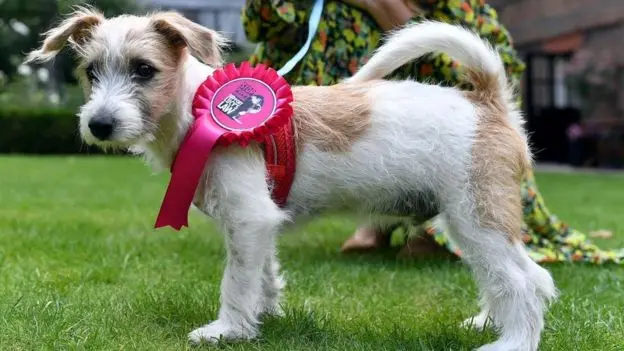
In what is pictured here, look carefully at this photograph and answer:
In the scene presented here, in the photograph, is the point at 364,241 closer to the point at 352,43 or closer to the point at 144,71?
the point at 352,43

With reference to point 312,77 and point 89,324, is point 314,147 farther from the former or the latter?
point 312,77

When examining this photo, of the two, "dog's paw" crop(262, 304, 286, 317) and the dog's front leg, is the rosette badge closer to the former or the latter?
the dog's front leg

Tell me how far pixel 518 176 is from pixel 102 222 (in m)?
4.00

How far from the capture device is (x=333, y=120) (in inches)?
115

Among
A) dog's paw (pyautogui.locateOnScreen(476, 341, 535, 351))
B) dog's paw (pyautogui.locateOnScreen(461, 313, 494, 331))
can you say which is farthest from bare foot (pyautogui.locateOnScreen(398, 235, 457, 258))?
dog's paw (pyautogui.locateOnScreen(476, 341, 535, 351))

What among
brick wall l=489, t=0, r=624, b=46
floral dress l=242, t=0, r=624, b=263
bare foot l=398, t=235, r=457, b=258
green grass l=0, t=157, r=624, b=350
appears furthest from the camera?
brick wall l=489, t=0, r=624, b=46

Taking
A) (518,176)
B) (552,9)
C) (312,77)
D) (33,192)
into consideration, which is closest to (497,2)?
(552,9)

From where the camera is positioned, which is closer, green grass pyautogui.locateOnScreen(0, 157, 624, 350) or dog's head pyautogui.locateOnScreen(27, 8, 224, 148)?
dog's head pyautogui.locateOnScreen(27, 8, 224, 148)

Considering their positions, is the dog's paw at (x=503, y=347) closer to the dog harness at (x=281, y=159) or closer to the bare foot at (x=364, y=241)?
the dog harness at (x=281, y=159)

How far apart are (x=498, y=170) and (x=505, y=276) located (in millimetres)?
397

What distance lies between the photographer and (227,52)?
118 inches

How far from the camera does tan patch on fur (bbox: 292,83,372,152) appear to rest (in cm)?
288

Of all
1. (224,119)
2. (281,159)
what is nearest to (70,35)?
(224,119)

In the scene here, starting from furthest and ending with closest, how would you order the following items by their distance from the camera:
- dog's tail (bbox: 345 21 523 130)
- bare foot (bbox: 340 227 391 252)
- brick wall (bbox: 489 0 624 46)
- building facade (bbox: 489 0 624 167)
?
brick wall (bbox: 489 0 624 46) < building facade (bbox: 489 0 624 167) < bare foot (bbox: 340 227 391 252) < dog's tail (bbox: 345 21 523 130)
